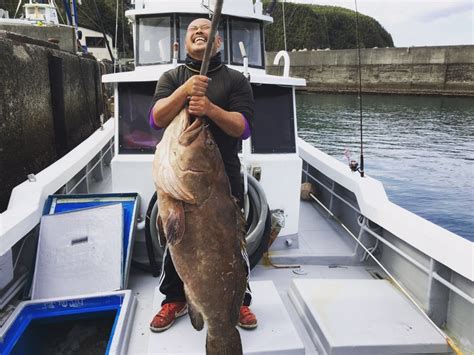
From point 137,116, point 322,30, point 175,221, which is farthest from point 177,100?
point 322,30

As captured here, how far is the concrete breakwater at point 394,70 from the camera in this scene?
33094 mm

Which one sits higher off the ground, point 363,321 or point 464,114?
point 464,114

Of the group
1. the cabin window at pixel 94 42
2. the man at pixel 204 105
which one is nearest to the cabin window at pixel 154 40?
the man at pixel 204 105

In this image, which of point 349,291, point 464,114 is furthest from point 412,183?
point 464,114

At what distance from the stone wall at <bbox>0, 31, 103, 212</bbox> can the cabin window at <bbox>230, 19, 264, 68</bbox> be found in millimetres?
3592

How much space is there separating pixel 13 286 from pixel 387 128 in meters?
20.3

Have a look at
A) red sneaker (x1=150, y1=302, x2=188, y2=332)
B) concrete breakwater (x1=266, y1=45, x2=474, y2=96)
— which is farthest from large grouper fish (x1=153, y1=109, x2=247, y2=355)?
concrete breakwater (x1=266, y1=45, x2=474, y2=96)

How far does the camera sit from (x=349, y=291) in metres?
3.45

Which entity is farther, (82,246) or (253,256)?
(253,256)

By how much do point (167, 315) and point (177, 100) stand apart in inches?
63.2

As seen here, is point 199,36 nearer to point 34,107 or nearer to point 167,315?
point 167,315

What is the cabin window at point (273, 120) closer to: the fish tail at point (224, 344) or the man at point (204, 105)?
the man at point (204, 105)

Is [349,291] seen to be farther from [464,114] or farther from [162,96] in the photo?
[464,114]

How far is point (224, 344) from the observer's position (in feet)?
7.45
